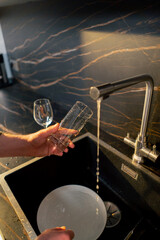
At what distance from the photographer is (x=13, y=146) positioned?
3.04 ft

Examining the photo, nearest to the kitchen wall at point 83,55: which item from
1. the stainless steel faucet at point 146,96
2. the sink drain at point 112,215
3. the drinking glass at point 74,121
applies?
the stainless steel faucet at point 146,96

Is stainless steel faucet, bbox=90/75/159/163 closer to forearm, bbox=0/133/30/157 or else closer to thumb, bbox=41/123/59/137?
thumb, bbox=41/123/59/137

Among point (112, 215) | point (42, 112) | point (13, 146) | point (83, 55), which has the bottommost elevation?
point (112, 215)

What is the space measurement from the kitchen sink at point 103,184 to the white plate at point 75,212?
58mm

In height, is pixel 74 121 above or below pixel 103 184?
above

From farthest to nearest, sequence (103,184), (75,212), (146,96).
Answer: (103,184), (75,212), (146,96)

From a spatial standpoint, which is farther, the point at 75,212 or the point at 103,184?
the point at 103,184

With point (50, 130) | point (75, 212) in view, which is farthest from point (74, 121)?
point (75, 212)

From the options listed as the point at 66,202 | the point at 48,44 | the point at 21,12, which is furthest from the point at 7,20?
the point at 66,202

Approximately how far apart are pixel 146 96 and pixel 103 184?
0.58 meters

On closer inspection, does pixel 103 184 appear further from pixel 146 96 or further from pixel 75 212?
pixel 146 96

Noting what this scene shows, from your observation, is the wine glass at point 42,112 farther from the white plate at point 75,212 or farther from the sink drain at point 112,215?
the sink drain at point 112,215

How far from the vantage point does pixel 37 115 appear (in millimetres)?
1076

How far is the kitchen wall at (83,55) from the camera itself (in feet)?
2.70
